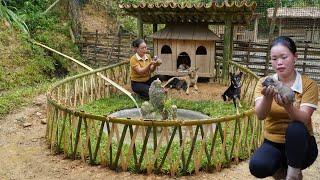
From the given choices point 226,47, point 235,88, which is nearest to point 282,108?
point 235,88

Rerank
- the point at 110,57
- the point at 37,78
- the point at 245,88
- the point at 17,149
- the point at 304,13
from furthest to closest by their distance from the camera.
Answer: the point at 304,13, the point at 110,57, the point at 37,78, the point at 245,88, the point at 17,149

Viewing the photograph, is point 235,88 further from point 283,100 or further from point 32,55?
point 32,55

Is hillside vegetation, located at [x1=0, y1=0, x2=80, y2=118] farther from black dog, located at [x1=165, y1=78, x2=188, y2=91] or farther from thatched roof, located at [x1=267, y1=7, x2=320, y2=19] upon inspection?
thatched roof, located at [x1=267, y1=7, x2=320, y2=19]

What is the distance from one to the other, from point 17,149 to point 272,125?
178 inches

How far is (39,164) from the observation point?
5.69 metres

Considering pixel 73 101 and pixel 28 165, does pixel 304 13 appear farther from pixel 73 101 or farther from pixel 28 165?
pixel 28 165

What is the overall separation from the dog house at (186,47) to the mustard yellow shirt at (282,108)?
693 cm

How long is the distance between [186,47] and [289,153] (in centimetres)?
750

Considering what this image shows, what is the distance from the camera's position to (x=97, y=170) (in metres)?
5.41

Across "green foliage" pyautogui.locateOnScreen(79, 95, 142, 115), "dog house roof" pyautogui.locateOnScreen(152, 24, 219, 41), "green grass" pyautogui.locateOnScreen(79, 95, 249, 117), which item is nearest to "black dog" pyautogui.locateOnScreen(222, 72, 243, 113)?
"green grass" pyautogui.locateOnScreen(79, 95, 249, 117)

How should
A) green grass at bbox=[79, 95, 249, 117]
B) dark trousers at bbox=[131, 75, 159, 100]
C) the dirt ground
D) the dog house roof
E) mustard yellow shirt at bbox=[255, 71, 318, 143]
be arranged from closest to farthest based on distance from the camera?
mustard yellow shirt at bbox=[255, 71, 318, 143] < the dirt ground < green grass at bbox=[79, 95, 249, 117] < dark trousers at bbox=[131, 75, 159, 100] < the dog house roof

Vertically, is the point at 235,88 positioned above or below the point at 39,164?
above

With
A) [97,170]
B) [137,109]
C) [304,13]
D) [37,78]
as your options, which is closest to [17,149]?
[97,170]

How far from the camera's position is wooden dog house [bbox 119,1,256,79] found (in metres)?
9.66
